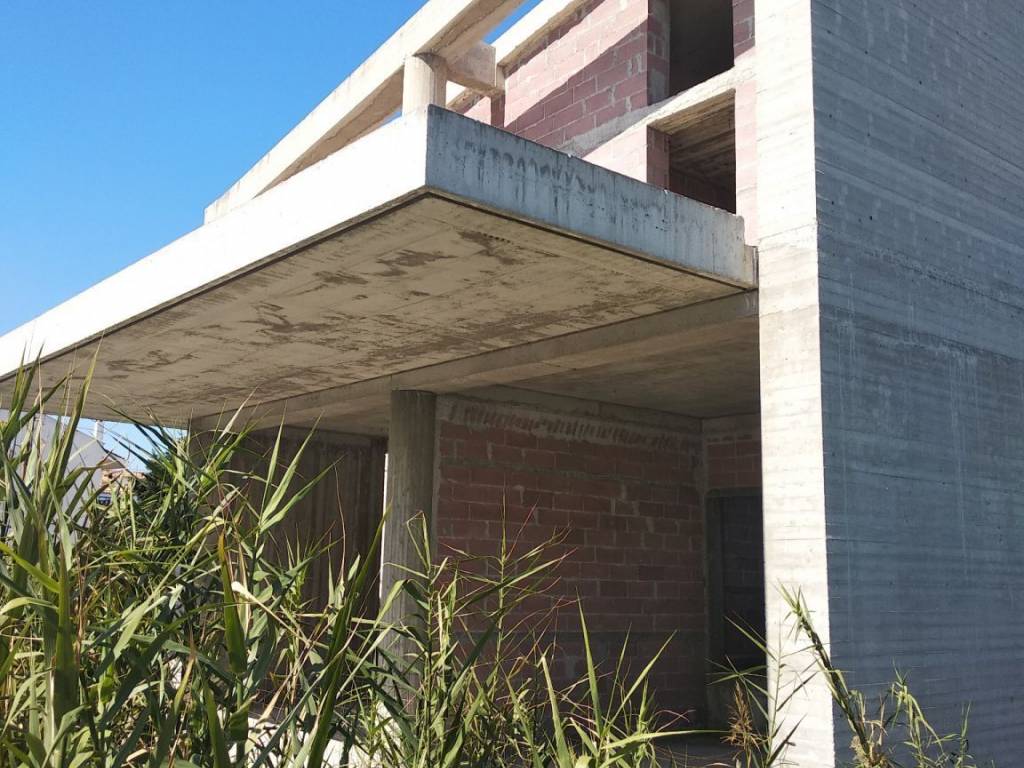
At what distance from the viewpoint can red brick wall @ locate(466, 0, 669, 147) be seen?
6.93 metres

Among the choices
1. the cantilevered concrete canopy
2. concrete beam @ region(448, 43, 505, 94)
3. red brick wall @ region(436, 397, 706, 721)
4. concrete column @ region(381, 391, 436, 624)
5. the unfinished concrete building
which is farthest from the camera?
red brick wall @ region(436, 397, 706, 721)

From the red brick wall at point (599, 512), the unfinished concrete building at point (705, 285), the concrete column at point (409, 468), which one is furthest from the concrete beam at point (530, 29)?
the red brick wall at point (599, 512)

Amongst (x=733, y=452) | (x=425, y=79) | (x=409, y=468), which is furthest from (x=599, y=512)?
(x=425, y=79)

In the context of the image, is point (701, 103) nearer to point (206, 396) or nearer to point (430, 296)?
point (430, 296)

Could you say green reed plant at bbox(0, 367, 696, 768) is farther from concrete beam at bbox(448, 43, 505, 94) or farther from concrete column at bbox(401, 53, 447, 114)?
concrete beam at bbox(448, 43, 505, 94)

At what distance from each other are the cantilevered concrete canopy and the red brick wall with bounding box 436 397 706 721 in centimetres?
121

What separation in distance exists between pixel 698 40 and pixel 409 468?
394cm

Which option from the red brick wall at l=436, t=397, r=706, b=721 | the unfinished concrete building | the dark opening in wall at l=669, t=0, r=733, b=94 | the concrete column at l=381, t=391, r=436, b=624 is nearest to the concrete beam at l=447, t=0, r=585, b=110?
the unfinished concrete building

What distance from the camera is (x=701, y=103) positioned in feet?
20.3

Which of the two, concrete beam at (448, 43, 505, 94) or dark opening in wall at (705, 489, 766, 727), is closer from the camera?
concrete beam at (448, 43, 505, 94)

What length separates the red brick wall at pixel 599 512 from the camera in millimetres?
8703

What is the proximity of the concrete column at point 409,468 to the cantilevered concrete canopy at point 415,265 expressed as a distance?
49 centimetres

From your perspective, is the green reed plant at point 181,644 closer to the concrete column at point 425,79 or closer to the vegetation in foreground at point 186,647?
the vegetation in foreground at point 186,647

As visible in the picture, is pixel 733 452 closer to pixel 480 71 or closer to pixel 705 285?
pixel 480 71
